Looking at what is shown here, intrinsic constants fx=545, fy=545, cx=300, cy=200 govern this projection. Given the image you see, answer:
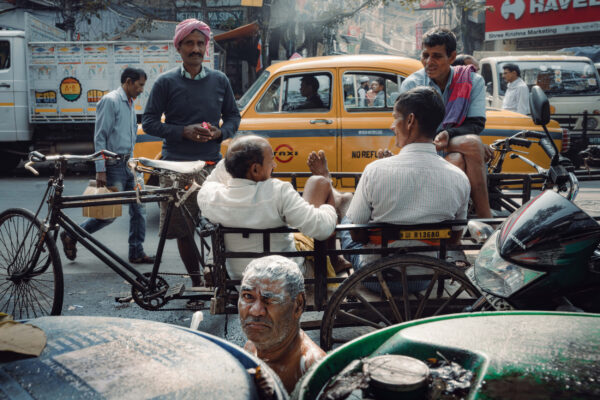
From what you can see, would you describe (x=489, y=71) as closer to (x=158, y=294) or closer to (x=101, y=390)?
(x=158, y=294)

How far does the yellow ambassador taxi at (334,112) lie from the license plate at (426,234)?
11.8ft

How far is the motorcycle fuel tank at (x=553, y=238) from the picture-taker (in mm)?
1769

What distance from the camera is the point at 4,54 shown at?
10.1 m

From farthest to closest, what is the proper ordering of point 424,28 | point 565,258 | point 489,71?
point 424,28
point 489,71
point 565,258

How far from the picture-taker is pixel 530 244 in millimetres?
1793

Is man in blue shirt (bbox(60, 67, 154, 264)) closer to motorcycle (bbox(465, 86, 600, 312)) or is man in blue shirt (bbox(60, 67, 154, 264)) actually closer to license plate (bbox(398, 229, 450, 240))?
license plate (bbox(398, 229, 450, 240))

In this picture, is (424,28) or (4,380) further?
(424,28)

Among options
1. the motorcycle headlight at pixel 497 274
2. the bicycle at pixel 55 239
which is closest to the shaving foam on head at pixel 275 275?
Answer: the motorcycle headlight at pixel 497 274

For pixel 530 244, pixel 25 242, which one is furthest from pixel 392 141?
pixel 530 244

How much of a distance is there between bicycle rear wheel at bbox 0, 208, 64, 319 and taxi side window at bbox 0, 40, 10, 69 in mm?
7516

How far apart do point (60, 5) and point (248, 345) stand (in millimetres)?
15142

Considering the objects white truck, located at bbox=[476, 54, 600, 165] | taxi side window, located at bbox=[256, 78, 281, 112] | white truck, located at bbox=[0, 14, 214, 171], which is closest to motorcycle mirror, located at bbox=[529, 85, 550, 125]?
taxi side window, located at bbox=[256, 78, 281, 112]

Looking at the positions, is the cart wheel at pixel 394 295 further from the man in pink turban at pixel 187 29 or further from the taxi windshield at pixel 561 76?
the taxi windshield at pixel 561 76

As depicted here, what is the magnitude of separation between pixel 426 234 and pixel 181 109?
2.29 metres
